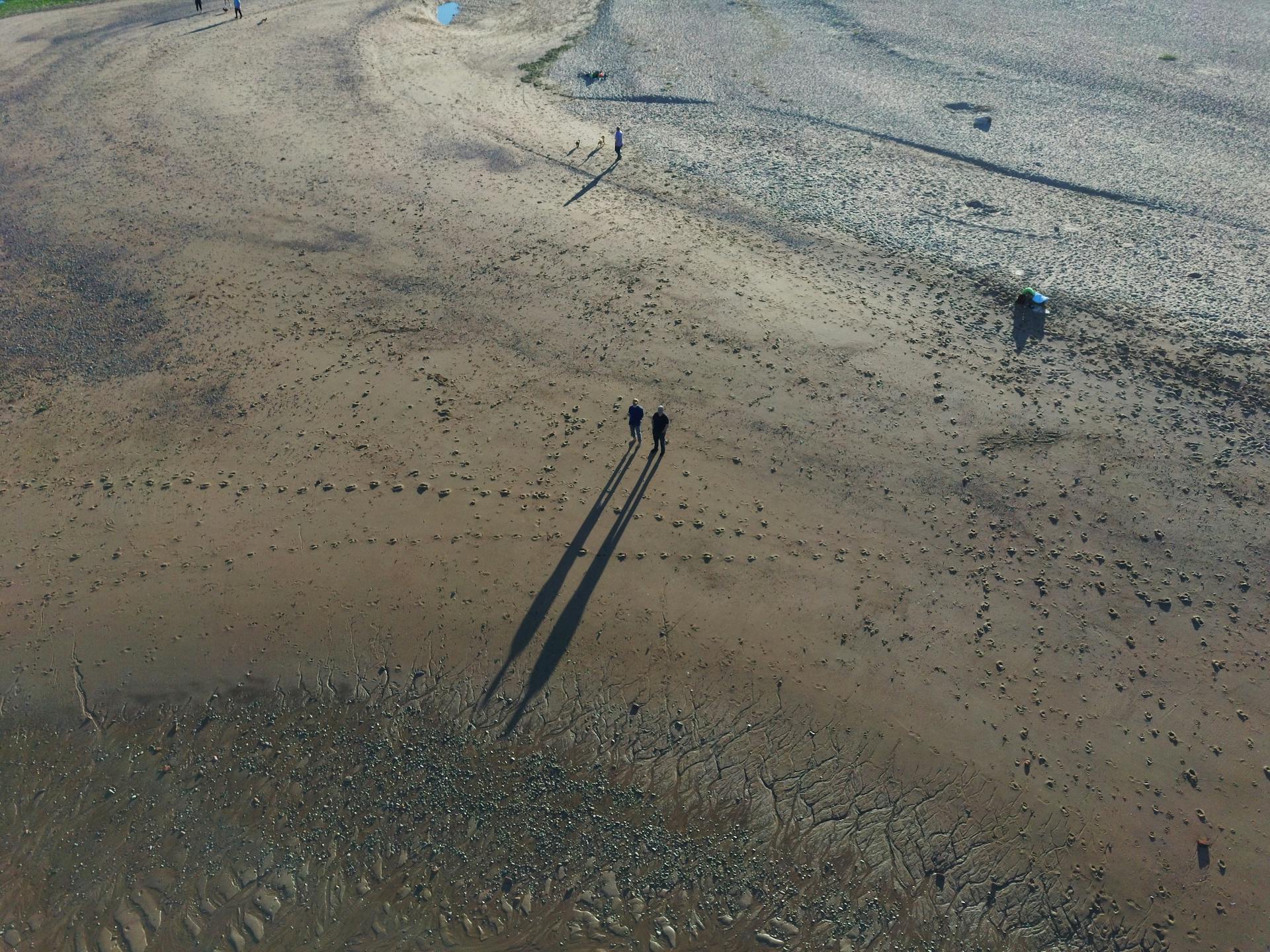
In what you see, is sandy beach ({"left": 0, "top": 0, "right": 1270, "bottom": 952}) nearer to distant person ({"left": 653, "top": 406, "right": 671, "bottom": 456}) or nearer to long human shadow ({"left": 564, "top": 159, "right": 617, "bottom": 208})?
long human shadow ({"left": 564, "top": 159, "right": 617, "bottom": 208})

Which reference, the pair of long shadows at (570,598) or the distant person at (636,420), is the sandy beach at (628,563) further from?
the distant person at (636,420)

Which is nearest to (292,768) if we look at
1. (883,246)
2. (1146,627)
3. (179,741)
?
(179,741)

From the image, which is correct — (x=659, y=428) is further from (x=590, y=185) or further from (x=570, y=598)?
(x=590, y=185)

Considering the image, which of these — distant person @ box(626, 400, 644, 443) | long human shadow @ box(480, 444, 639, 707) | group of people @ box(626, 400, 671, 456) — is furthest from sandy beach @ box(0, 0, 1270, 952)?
distant person @ box(626, 400, 644, 443)

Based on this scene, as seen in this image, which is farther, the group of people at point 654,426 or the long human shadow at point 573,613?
the group of people at point 654,426

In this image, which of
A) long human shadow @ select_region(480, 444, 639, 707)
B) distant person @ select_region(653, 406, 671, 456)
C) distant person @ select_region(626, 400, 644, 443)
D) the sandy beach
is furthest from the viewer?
distant person @ select_region(626, 400, 644, 443)

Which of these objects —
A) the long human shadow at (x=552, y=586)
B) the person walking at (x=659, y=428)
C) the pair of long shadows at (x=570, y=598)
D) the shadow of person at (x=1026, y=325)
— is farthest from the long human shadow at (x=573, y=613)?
the shadow of person at (x=1026, y=325)

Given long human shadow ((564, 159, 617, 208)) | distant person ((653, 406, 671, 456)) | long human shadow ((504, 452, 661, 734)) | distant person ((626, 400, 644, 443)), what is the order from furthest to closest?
long human shadow ((564, 159, 617, 208)), distant person ((626, 400, 644, 443)), distant person ((653, 406, 671, 456)), long human shadow ((504, 452, 661, 734))
